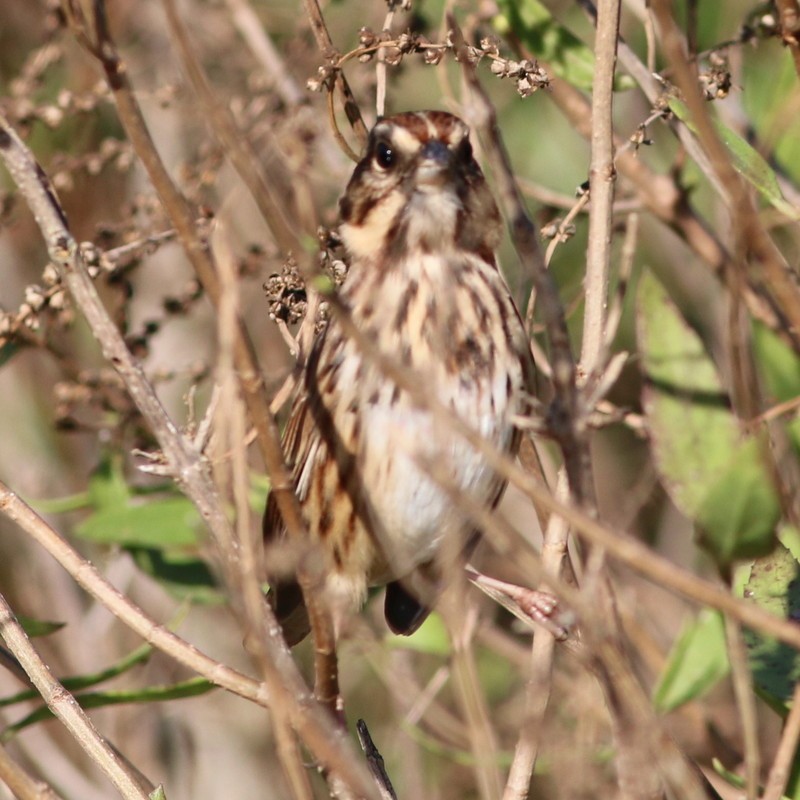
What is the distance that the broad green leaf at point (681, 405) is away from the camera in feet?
6.82

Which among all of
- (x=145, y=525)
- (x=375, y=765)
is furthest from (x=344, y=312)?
A: (x=145, y=525)

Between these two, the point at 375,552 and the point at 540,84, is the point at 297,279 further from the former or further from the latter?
the point at 375,552

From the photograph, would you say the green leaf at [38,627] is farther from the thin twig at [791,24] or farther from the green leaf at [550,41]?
the thin twig at [791,24]

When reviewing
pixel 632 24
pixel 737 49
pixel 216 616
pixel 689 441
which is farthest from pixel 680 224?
pixel 216 616

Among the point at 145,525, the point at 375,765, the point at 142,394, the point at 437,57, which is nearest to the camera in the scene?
the point at 142,394

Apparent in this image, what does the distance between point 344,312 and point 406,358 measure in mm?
1194

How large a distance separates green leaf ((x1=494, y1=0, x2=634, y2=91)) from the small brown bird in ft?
1.19

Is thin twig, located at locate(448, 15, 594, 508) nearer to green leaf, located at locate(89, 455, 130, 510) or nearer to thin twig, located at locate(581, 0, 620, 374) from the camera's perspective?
thin twig, located at locate(581, 0, 620, 374)

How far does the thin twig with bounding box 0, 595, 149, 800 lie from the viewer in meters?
2.24

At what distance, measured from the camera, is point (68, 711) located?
7.38 feet

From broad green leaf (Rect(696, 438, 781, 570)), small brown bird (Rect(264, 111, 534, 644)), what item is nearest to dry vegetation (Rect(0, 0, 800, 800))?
broad green leaf (Rect(696, 438, 781, 570))

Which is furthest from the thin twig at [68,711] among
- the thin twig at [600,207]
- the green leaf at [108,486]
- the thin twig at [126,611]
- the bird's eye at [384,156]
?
the green leaf at [108,486]

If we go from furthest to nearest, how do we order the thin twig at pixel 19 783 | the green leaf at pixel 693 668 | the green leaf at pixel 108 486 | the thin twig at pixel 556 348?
the green leaf at pixel 108 486 < the green leaf at pixel 693 668 < the thin twig at pixel 19 783 < the thin twig at pixel 556 348

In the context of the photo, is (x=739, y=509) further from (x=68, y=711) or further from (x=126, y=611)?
(x=68, y=711)
